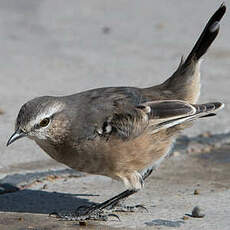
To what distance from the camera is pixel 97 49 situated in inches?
425

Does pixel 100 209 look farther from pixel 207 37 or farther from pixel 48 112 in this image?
pixel 207 37

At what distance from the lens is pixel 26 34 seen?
1125 centimetres

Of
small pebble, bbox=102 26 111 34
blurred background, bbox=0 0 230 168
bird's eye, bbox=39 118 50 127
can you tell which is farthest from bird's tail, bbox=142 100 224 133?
small pebble, bbox=102 26 111 34

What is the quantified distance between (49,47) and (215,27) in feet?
14.6

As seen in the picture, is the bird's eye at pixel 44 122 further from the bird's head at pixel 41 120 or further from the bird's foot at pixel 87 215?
the bird's foot at pixel 87 215

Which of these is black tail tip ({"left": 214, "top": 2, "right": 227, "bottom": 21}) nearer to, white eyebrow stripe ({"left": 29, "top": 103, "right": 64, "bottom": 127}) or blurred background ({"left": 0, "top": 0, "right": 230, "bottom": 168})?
blurred background ({"left": 0, "top": 0, "right": 230, "bottom": 168})

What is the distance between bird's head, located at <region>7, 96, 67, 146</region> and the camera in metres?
5.65

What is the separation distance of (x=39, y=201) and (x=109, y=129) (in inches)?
35.6

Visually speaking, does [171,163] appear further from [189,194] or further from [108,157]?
[108,157]

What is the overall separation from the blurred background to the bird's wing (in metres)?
1.52

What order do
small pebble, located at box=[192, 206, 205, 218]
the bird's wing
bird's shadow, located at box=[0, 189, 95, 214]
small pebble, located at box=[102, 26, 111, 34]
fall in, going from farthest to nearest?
small pebble, located at box=[102, 26, 111, 34] → bird's shadow, located at box=[0, 189, 95, 214] → the bird's wing → small pebble, located at box=[192, 206, 205, 218]

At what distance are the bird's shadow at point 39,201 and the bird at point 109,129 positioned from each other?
0.22 meters

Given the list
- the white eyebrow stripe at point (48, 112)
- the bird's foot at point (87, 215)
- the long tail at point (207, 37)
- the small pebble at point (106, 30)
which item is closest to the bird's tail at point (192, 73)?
the long tail at point (207, 37)

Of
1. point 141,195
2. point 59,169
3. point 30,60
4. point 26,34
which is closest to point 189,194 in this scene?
point 141,195
